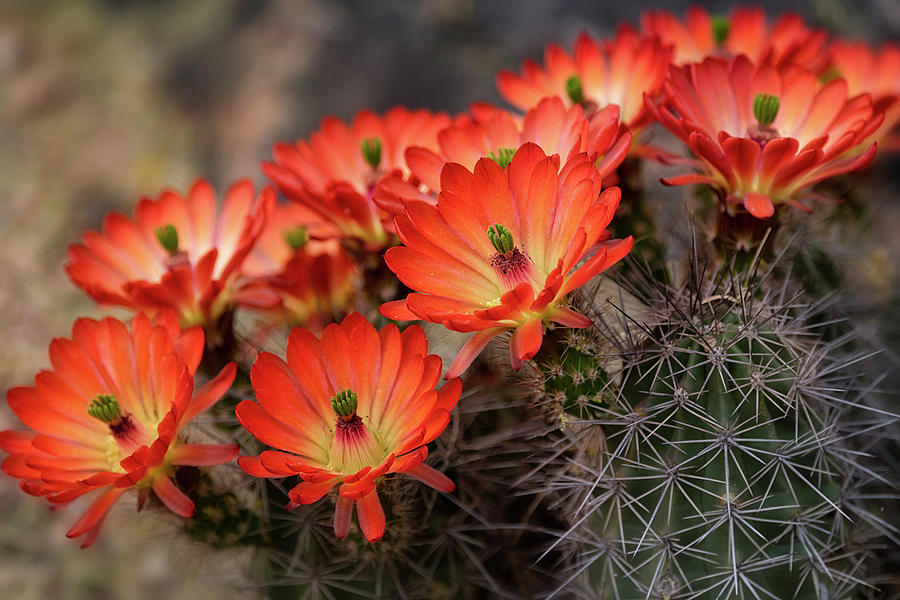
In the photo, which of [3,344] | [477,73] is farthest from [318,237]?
[477,73]

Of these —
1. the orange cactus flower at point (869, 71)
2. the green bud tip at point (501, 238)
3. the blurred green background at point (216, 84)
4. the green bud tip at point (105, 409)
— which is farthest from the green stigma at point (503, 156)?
the blurred green background at point (216, 84)

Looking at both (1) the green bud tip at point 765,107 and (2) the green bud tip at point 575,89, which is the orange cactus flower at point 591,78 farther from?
(1) the green bud tip at point 765,107

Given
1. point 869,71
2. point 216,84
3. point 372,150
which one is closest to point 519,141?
point 372,150

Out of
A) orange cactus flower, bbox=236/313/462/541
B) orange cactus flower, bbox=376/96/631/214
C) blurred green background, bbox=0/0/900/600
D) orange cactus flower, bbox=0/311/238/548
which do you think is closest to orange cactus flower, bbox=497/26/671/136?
orange cactus flower, bbox=376/96/631/214

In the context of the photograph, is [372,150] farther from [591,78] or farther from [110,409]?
[110,409]

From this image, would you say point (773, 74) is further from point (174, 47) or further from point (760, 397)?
point (174, 47)

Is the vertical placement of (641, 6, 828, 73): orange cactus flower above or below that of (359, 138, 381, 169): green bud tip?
below

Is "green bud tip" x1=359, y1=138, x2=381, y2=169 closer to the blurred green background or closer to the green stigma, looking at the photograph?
the green stigma

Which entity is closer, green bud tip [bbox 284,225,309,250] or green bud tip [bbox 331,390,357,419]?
green bud tip [bbox 331,390,357,419]
